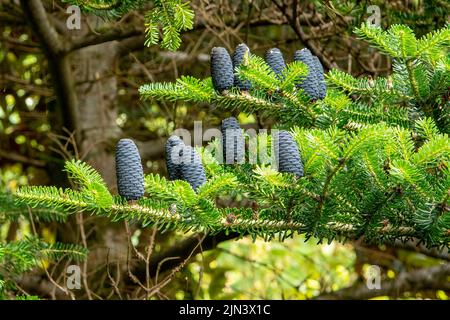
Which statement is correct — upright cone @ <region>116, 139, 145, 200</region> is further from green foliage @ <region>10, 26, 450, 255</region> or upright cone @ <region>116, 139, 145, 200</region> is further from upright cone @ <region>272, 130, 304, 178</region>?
upright cone @ <region>272, 130, 304, 178</region>

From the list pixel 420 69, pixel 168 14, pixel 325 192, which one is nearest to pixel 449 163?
pixel 325 192

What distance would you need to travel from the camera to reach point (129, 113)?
4.39 meters

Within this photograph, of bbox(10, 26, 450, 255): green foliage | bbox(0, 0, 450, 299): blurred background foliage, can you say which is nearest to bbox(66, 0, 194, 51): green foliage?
bbox(10, 26, 450, 255): green foliage

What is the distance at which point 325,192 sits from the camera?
137 centimetres

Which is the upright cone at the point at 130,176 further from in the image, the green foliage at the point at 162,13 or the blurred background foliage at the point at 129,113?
the blurred background foliage at the point at 129,113

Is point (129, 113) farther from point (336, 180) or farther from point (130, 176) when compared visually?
point (336, 180)

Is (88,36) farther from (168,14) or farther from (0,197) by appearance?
(168,14)

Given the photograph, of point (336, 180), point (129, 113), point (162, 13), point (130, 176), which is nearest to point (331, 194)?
point (336, 180)

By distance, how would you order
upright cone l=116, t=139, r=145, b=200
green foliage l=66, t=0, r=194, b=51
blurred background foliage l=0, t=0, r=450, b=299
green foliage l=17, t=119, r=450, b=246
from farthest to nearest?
blurred background foliage l=0, t=0, r=450, b=299
green foliage l=66, t=0, r=194, b=51
upright cone l=116, t=139, r=145, b=200
green foliage l=17, t=119, r=450, b=246

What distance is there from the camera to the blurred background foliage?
10.8ft

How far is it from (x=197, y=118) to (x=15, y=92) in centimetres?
103

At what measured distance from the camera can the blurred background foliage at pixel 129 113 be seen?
329 cm

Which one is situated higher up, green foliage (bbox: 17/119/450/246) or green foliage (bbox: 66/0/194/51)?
green foliage (bbox: 66/0/194/51)

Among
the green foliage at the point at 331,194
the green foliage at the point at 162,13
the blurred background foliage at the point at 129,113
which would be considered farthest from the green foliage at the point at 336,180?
the blurred background foliage at the point at 129,113
